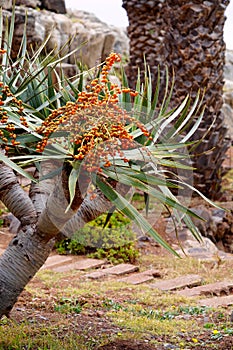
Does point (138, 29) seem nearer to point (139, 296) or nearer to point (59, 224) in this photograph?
point (139, 296)

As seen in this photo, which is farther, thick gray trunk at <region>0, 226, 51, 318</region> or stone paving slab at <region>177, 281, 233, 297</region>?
stone paving slab at <region>177, 281, 233, 297</region>

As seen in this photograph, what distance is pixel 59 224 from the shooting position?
3193 mm

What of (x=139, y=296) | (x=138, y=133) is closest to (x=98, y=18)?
(x=139, y=296)

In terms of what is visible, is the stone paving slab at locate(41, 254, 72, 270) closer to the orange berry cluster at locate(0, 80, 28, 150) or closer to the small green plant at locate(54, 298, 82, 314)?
the small green plant at locate(54, 298, 82, 314)

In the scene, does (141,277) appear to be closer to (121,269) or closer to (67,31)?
(121,269)

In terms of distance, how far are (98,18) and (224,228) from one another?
58.9 ft

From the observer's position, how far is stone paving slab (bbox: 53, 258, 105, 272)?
22.7 ft

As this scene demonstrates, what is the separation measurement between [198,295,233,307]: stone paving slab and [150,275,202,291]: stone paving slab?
2.02 ft

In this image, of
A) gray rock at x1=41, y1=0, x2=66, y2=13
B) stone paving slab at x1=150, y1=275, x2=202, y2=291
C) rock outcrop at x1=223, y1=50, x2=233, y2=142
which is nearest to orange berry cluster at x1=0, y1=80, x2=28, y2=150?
stone paving slab at x1=150, y1=275, x2=202, y2=291

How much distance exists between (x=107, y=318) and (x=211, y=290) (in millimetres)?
1692

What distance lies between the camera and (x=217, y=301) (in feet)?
18.4

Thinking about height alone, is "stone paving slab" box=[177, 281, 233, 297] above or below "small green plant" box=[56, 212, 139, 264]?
above

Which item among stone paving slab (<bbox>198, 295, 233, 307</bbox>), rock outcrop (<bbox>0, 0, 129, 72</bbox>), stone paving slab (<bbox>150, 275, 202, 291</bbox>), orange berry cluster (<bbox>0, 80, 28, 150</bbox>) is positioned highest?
orange berry cluster (<bbox>0, 80, 28, 150</bbox>)

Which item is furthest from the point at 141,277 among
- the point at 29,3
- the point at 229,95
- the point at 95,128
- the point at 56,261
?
the point at 229,95
